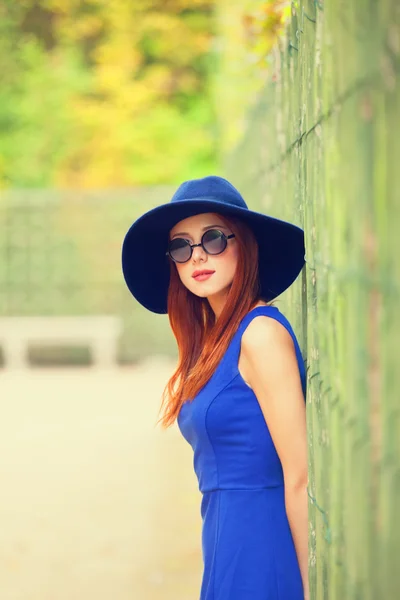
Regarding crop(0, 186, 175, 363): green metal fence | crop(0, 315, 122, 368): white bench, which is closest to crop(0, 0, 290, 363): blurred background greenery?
crop(0, 186, 175, 363): green metal fence

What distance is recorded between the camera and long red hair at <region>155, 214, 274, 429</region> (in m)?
2.45

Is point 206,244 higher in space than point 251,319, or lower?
higher

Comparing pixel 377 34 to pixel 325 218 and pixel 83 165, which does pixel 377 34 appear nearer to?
pixel 325 218

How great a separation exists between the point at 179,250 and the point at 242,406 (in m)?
0.49

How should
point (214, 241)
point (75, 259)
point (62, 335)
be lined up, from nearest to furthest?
1. point (214, 241)
2. point (62, 335)
3. point (75, 259)

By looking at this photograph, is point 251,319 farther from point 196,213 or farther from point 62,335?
point 62,335

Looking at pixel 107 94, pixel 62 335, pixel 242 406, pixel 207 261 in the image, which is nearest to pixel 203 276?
pixel 207 261

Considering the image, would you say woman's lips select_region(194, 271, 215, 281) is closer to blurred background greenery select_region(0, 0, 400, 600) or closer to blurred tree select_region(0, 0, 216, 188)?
blurred background greenery select_region(0, 0, 400, 600)

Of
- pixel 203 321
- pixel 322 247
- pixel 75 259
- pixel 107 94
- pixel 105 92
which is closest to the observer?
pixel 322 247

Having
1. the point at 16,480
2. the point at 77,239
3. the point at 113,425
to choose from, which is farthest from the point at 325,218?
the point at 77,239

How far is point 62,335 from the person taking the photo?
49.0 ft

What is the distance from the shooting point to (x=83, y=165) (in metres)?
22.4

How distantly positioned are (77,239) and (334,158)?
13.7 metres

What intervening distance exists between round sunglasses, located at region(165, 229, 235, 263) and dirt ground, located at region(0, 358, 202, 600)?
226 cm
